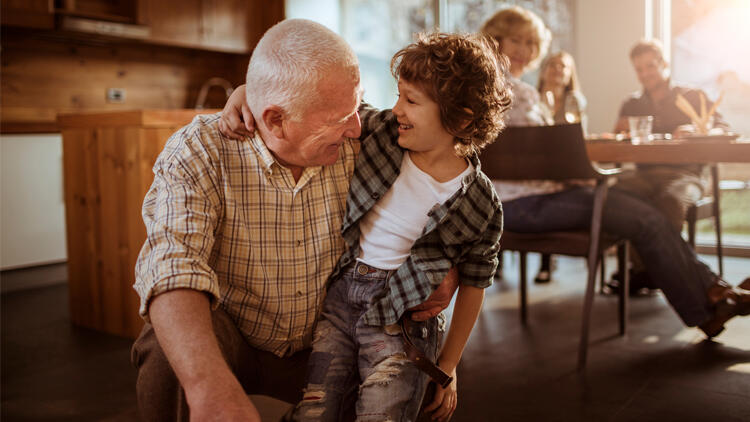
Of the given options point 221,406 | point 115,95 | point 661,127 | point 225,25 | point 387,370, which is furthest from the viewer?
point 225,25

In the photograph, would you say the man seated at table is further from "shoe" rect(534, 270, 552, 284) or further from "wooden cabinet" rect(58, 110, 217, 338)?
"wooden cabinet" rect(58, 110, 217, 338)

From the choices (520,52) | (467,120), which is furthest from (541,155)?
(467,120)

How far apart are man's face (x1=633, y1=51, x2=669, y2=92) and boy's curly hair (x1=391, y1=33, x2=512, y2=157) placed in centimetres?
277

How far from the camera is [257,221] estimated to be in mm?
1261

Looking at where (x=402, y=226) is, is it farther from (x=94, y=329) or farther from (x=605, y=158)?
(x=94, y=329)

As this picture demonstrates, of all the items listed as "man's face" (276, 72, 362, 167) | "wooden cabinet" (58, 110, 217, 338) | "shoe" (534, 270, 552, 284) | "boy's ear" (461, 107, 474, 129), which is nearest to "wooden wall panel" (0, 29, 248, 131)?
"wooden cabinet" (58, 110, 217, 338)

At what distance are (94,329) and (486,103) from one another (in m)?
2.43

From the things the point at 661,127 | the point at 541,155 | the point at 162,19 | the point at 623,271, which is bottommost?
the point at 623,271

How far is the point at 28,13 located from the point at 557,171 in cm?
338

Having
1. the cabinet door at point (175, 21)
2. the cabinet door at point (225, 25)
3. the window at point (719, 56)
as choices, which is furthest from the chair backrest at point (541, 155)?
the cabinet door at point (225, 25)

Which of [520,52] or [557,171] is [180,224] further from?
[520,52]

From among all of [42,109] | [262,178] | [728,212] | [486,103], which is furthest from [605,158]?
[728,212]

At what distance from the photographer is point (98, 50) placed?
4.71m

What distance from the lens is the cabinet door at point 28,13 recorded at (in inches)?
153
